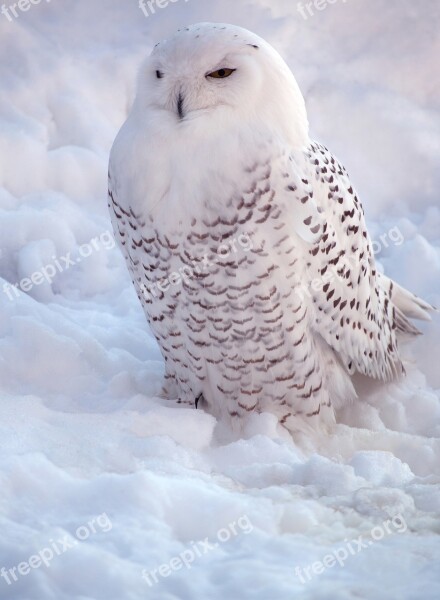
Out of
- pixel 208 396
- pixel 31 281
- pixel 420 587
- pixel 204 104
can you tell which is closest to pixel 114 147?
pixel 204 104

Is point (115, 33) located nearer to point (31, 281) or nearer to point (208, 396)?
point (31, 281)

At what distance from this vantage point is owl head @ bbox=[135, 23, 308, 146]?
2.37 metres

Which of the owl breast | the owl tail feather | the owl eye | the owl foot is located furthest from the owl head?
the owl tail feather

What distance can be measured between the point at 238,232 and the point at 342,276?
433mm

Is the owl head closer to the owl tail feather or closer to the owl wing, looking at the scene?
the owl wing

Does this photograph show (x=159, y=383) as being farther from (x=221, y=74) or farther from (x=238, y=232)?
(x=221, y=74)

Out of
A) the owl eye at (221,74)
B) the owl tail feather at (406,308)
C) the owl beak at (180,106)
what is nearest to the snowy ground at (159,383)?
the owl tail feather at (406,308)

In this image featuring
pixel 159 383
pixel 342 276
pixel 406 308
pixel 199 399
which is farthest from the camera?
pixel 406 308

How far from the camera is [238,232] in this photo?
248 centimetres

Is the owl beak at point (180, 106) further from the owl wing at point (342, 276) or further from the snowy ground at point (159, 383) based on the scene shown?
the snowy ground at point (159, 383)

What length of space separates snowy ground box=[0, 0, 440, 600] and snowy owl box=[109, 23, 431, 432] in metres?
0.18

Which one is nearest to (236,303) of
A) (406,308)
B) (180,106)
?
(180,106)

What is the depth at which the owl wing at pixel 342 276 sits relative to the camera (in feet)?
8.59

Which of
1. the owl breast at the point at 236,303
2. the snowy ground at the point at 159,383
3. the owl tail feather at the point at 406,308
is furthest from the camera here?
the owl tail feather at the point at 406,308
